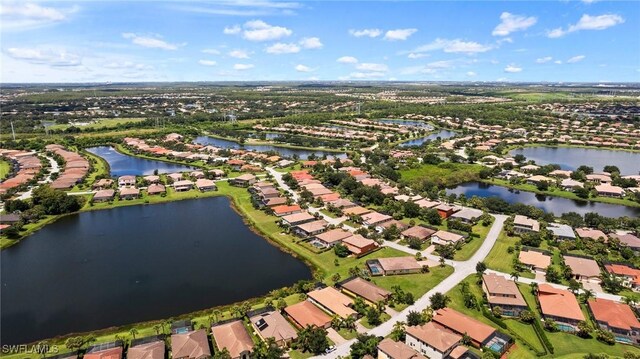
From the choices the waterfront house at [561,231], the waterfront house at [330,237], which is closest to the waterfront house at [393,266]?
the waterfront house at [330,237]

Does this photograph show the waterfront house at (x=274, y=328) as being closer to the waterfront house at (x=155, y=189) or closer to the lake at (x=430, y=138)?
the waterfront house at (x=155, y=189)

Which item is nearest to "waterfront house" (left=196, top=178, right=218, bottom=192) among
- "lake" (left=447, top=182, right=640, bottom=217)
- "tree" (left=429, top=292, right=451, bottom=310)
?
"lake" (left=447, top=182, right=640, bottom=217)

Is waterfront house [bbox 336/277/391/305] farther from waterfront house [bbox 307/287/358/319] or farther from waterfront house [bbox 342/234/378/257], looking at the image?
waterfront house [bbox 342/234/378/257]

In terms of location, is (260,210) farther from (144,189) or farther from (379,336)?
(379,336)

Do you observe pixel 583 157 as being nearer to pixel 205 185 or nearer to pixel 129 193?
pixel 205 185

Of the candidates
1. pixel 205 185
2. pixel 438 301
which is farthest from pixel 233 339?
pixel 205 185

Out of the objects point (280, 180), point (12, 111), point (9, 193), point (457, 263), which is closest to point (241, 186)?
point (280, 180)
